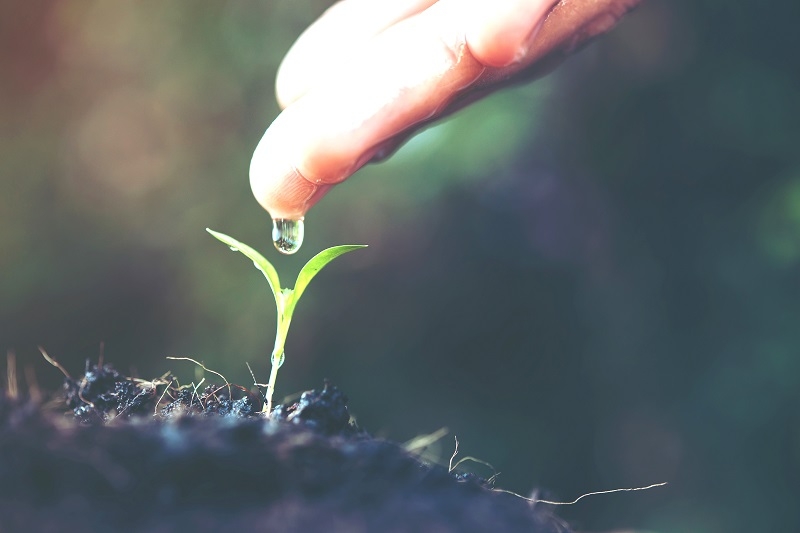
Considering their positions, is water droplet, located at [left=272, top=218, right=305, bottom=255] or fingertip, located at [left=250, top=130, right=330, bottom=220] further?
water droplet, located at [left=272, top=218, right=305, bottom=255]

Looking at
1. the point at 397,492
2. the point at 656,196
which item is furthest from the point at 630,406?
the point at 397,492

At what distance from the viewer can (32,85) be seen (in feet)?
9.86

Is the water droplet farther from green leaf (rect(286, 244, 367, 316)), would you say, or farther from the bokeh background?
the bokeh background

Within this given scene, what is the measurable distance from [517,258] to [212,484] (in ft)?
6.59

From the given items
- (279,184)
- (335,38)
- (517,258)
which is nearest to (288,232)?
(279,184)

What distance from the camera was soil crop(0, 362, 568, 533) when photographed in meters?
0.49

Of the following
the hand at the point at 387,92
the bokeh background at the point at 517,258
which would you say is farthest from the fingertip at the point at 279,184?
the bokeh background at the point at 517,258

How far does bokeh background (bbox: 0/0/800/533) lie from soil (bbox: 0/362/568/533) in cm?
179

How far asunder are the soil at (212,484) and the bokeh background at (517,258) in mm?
1787

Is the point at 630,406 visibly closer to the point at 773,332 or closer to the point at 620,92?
the point at 773,332

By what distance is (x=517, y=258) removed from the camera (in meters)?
2.46

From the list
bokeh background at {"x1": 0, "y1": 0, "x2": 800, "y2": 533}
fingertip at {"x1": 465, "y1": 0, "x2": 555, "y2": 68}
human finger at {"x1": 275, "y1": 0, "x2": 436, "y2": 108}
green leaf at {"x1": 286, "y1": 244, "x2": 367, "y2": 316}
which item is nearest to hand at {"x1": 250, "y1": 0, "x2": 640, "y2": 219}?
fingertip at {"x1": 465, "y1": 0, "x2": 555, "y2": 68}

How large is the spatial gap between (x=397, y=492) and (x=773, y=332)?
1.87 metres

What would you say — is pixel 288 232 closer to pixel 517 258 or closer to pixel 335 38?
pixel 335 38
